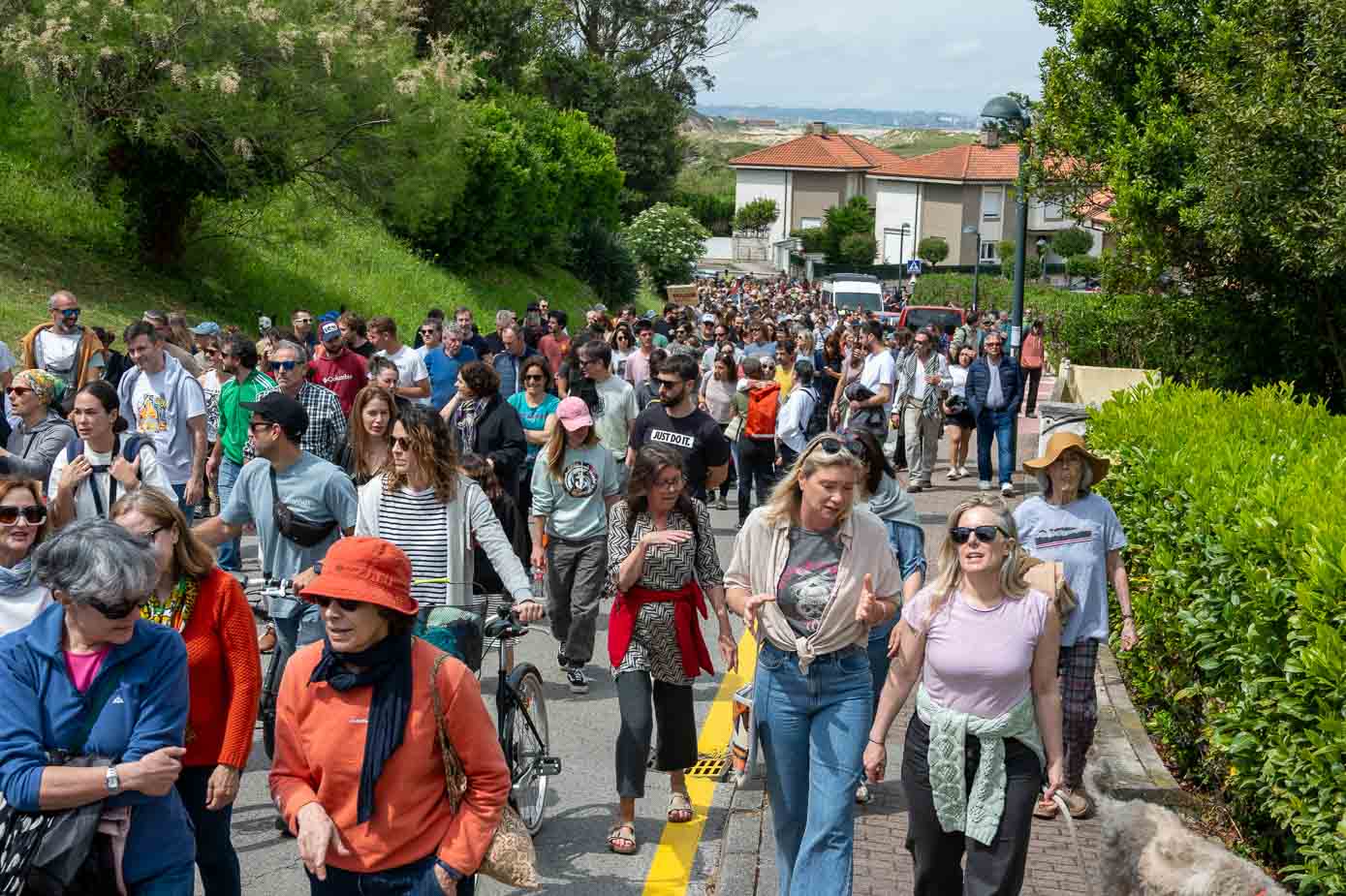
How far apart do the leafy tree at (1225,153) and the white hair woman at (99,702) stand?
36.2 feet

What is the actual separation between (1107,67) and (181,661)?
1446 cm

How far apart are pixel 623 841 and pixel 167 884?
271 centimetres

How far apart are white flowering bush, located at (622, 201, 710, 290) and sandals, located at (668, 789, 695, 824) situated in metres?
44.9

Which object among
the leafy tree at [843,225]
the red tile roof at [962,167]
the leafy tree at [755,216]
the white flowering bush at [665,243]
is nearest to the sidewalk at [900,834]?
the white flowering bush at [665,243]

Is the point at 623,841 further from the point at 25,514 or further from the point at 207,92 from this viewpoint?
the point at 207,92

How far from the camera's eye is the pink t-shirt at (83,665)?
383 centimetres

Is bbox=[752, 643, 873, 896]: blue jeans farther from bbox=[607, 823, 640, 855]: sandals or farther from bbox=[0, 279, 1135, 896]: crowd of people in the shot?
bbox=[607, 823, 640, 855]: sandals

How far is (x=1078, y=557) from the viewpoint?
6.71 meters

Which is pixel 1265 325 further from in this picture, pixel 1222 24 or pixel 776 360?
pixel 776 360

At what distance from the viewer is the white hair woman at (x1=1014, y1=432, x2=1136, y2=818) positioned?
6.62 meters

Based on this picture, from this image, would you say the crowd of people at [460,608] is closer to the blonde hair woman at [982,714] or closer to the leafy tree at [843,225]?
the blonde hair woman at [982,714]

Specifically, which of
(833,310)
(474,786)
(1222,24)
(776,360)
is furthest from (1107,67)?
(833,310)

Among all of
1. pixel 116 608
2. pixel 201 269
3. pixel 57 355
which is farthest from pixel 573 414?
pixel 201 269

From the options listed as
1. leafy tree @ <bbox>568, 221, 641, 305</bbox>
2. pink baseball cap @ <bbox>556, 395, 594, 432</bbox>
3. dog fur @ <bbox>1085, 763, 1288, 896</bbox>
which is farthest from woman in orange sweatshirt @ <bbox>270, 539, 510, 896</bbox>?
leafy tree @ <bbox>568, 221, 641, 305</bbox>
